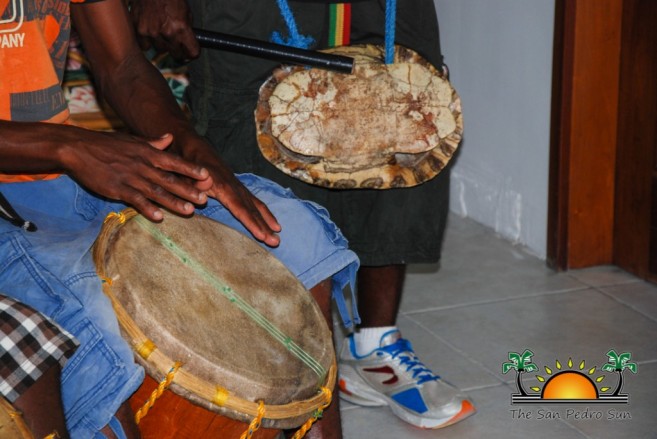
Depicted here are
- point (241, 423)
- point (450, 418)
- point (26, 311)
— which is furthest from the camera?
point (450, 418)

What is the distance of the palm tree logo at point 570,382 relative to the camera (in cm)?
239

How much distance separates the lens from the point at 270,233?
1634mm

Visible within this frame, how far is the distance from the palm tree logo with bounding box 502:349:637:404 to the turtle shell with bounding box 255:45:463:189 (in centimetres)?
60

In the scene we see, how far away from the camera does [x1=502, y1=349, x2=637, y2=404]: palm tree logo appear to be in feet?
7.84

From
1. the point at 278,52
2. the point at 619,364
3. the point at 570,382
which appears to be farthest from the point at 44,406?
the point at 619,364

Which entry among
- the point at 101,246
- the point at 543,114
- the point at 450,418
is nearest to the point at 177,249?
the point at 101,246

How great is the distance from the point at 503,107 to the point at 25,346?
7.56 feet

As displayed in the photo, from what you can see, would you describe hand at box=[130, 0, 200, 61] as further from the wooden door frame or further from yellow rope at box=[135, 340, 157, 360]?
the wooden door frame

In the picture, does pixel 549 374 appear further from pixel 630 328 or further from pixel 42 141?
pixel 42 141

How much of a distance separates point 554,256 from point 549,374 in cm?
76

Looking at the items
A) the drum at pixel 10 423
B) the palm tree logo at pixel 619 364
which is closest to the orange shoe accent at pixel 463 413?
the palm tree logo at pixel 619 364

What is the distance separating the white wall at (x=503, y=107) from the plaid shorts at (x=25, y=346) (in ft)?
6.92

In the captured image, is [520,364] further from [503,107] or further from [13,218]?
[13,218]

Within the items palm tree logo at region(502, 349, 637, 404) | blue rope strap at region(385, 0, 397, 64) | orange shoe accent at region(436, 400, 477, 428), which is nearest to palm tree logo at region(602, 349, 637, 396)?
palm tree logo at region(502, 349, 637, 404)
